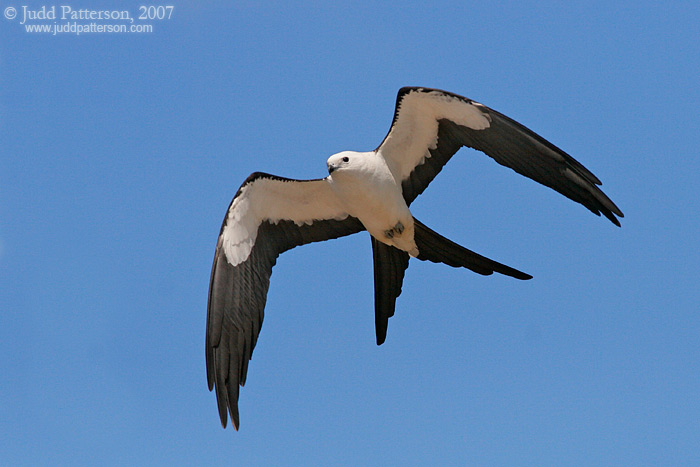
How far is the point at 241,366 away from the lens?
36.3 feet

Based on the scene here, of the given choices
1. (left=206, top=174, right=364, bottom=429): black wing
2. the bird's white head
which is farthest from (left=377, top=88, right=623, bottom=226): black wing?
(left=206, top=174, right=364, bottom=429): black wing

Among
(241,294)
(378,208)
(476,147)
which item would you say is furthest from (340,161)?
(241,294)

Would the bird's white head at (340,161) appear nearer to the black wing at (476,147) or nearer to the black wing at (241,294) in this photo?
the black wing at (476,147)

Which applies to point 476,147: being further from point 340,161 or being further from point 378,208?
point 340,161

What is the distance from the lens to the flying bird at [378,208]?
10648 millimetres

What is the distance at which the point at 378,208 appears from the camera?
11031 mm

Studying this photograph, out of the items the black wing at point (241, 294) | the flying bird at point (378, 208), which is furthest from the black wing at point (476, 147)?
the black wing at point (241, 294)

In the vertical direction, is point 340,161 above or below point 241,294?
above

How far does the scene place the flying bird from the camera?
1065 centimetres

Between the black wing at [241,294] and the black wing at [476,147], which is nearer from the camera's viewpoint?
the black wing at [476,147]

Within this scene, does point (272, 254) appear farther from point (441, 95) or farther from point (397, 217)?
point (441, 95)

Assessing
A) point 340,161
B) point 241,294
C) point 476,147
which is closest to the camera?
point 340,161

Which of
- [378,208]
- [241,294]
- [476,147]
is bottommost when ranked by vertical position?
[241,294]

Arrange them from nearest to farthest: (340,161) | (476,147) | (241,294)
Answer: (340,161), (476,147), (241,294)
